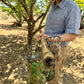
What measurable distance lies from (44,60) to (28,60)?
27cm

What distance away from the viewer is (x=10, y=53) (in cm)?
464

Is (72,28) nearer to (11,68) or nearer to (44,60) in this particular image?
(44,60)

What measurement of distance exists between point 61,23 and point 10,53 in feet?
12.5

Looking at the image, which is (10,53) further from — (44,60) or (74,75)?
(44,60)

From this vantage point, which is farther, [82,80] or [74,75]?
[74,75]

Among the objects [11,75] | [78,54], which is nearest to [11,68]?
[11,75]

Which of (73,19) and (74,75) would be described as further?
(74,75)

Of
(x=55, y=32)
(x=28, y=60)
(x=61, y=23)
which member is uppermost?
(x=61, y=23)

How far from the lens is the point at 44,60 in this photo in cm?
70

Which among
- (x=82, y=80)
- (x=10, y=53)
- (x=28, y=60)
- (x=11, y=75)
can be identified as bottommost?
(x=82, y=80)

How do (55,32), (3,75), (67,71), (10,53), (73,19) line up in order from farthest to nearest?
(10,53)
(67,71)
(3,75)
(55,32)
(73,19)

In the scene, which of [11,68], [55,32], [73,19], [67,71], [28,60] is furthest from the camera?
[67,71]

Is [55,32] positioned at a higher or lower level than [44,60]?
higher

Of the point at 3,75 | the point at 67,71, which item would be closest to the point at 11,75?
the point at 3,75
